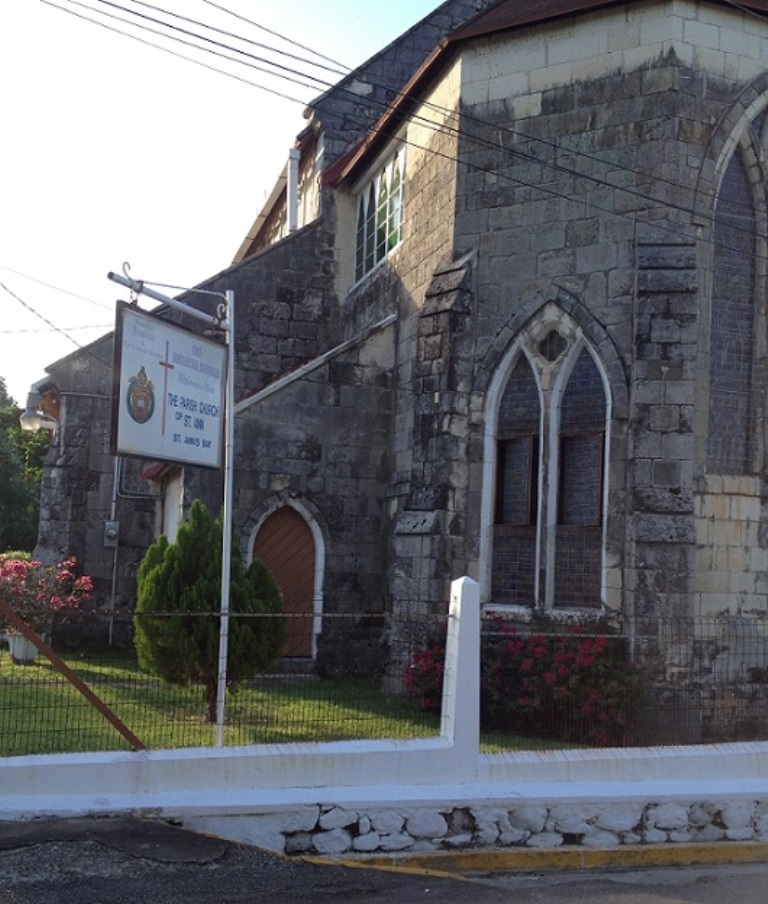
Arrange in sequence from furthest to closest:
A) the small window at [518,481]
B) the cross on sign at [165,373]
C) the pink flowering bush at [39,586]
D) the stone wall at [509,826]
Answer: the pink flowering bush at [39,586] < the small window at [518,481] < the cross on sign at [165,373] < the stone wall at [509,826]

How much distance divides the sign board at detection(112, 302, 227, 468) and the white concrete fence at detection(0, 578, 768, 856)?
267 cm

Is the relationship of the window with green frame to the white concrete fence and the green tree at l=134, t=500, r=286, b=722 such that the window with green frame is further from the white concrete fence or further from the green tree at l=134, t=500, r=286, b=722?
the white concrete fence

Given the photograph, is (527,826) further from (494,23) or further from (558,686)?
(494,23)

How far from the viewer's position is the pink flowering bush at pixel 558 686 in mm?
10688

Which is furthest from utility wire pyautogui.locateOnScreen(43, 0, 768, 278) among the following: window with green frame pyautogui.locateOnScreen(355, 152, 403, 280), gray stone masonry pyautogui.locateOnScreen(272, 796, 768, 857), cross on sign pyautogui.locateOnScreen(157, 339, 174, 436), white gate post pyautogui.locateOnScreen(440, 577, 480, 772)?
gray stone masonry pyautogui.locateOnScreen(272, 796, 768, 857)

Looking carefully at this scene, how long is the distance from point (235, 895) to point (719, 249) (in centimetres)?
946

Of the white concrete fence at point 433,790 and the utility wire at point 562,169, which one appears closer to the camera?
the white concrete fence at point 433,790

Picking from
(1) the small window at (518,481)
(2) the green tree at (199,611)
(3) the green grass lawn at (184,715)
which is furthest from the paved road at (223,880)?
(1) the small window at (518,481)

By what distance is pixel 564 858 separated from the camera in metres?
7.64

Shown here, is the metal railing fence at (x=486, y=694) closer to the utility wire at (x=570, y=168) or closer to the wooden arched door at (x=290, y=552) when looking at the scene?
the wooden arched door at (x=290, y=552)

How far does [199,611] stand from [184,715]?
149 centimetres

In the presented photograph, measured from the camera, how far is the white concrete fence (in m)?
7.25

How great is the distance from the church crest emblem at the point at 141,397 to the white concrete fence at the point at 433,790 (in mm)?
2872

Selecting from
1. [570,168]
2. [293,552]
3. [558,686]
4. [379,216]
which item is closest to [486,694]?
[558,686]
